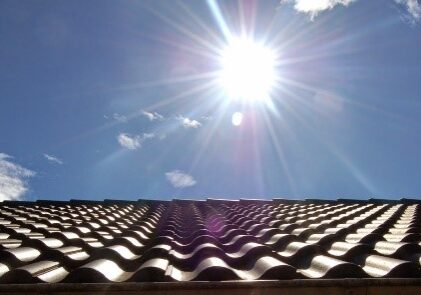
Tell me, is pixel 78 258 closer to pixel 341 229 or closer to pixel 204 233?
pixel 204 233

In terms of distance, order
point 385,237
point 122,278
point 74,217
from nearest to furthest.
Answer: point 122,278 < point 385,237 < point 74,217

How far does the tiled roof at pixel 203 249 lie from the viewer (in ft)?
9.97

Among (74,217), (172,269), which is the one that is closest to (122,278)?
(172,269)

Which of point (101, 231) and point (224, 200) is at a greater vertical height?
point (224, 200)

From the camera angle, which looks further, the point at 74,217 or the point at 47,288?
the point at 74,217

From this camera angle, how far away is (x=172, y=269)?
3.38 meters

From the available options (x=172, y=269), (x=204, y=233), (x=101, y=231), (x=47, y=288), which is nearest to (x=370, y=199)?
(x=204, y=233)

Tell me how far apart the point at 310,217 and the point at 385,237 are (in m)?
2.41

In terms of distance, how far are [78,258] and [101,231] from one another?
1.88 meters

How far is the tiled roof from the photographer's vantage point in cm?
304

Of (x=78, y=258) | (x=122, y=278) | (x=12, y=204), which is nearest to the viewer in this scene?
(x=122, y=278)

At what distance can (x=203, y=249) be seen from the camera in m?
3.89

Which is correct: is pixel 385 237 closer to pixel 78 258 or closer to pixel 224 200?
pixel 78 258

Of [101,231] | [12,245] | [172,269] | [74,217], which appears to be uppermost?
[74,217]
